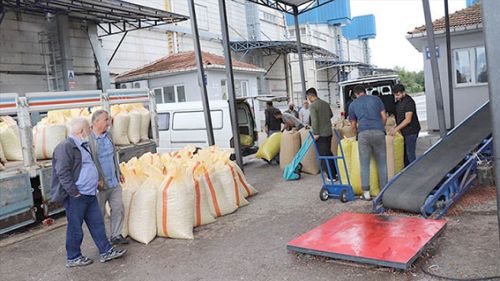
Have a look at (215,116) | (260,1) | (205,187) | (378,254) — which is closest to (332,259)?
(378,254)

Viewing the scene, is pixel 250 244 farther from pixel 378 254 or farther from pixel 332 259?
pixel 378 254

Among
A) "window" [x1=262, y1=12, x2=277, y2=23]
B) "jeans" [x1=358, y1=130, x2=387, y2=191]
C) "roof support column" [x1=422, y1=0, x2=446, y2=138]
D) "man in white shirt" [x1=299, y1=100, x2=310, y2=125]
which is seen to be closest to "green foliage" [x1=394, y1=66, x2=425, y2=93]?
"window" [x1=262, y1=12, x2=277, y2=23]

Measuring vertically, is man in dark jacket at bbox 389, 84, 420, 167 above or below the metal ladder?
below

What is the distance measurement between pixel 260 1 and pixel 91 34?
5.34 meters

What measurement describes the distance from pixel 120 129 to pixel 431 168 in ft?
16.9

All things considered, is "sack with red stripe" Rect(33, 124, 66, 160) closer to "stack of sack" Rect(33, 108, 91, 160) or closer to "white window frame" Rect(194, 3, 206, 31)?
"stack of sack" Rect(33, 108, 91, 160)

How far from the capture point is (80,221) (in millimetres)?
4496

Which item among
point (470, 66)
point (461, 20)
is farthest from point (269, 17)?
point (470, 66)

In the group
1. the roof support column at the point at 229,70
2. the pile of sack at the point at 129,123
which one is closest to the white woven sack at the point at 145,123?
the pile of sack at the point at 129,123

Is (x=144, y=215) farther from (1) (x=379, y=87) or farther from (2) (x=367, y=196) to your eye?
(1) (x=379, y=87)

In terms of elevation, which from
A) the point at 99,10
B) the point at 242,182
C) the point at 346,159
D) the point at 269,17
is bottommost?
the point at 242,182

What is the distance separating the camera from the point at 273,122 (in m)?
11.0

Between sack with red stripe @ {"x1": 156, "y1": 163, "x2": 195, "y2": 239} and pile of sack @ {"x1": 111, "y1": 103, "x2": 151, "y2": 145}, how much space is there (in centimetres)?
300

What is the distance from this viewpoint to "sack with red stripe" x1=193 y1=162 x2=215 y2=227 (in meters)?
5.64
